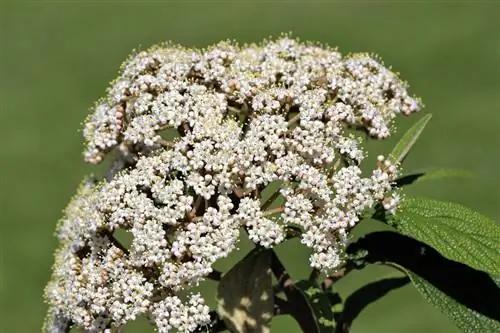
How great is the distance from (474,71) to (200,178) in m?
6.02

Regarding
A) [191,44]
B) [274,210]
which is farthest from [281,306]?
[191,44]

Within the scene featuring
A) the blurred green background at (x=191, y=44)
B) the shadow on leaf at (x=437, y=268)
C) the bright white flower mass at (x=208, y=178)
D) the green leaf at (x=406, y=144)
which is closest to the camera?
the bright white flower mass at (x=208, y=178)

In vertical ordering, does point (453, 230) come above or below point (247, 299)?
below

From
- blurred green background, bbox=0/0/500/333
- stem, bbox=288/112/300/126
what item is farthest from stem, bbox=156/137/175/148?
blurred green background, bbox=0/0/500/333

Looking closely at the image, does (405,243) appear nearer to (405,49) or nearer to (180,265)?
(180,265)

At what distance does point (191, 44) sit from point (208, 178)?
270 inches

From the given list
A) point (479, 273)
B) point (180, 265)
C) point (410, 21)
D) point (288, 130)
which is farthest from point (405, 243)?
point (410, 21)

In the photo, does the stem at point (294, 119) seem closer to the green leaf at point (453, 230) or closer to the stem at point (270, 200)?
the stem at point (270, 200)

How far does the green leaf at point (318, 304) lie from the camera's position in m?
1.99

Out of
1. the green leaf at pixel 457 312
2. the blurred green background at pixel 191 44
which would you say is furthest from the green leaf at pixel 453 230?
the blurred green background at pixel 191 44

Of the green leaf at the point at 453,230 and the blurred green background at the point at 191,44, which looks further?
the blurred green background at the point at 191,44

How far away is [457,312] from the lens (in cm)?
193

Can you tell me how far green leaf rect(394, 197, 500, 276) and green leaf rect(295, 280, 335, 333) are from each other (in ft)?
0.78

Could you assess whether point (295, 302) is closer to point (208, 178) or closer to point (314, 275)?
point (314, 275)
